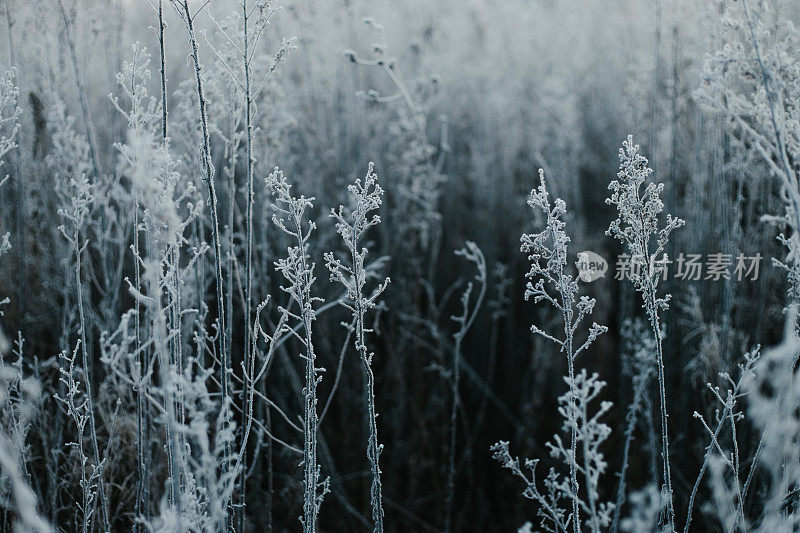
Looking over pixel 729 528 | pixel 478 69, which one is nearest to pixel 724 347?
pixel 729 528

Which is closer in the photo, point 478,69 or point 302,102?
point 302,102

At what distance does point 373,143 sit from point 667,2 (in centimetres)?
138

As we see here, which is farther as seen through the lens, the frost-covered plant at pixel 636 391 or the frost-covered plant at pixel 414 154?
the frost-covered plant at pixel 414 154

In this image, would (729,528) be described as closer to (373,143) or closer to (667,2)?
(667,2)

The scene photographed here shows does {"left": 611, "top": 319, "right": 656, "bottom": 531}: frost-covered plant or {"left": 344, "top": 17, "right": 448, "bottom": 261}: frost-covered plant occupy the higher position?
{"left": 344, "top": 17, "right": 448, "bottom": 261}: frost-covered plant

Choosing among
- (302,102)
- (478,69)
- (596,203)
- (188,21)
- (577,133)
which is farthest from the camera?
(478,69)

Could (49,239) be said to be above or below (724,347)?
above

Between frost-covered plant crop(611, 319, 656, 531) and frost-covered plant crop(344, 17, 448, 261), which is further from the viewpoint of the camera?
frost-covered plant crop(344, 17, 448, 261)

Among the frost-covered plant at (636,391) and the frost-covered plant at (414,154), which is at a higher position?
the frost-covered plant at (414,154)

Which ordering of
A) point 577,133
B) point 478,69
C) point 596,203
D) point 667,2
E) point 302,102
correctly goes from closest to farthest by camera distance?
1. point 667,2
2. point 302,102
3. point 577,133
4. point 596,203
5. point 478,69

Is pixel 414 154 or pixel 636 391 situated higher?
pixel 414 154

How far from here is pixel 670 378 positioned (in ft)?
Result: 7.06

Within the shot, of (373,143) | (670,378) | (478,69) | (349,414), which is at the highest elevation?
(478,69)

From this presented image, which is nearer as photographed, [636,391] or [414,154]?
[636,391]
